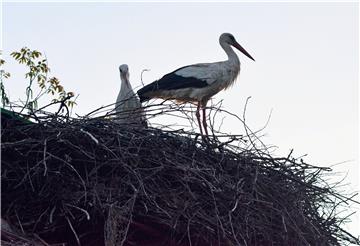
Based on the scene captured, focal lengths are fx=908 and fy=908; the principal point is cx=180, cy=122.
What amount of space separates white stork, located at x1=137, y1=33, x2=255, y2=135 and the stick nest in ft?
6.17

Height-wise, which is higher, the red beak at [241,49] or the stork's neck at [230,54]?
the red beak at [241,49]

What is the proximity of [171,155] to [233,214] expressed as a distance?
1.60 feet

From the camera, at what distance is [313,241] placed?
16.0 ft

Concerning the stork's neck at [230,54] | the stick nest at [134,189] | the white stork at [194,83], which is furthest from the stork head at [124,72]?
the stick nest at [134,189]

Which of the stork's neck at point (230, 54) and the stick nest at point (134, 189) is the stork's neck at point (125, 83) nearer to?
the stork's neck at point (230, 54)

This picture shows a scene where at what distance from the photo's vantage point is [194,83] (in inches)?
277

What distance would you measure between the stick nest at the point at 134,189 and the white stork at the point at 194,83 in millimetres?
1882

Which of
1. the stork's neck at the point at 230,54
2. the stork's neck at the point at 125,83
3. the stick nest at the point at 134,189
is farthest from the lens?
the stork's neck at the point at 230,54

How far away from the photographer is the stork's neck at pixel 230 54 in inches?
298

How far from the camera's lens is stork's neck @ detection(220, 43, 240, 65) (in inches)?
298

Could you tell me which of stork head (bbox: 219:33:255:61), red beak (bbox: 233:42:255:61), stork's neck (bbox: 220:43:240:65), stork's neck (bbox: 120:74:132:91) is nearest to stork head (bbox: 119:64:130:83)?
stork's neck (bbox: 120:74:132:91)

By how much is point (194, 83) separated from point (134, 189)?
109 inches

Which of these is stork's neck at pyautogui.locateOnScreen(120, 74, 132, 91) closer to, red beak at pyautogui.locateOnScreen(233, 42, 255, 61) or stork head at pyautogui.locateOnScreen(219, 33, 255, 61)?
stork head at pyautogui.locateOnScreen(219, 33, 255, 61)

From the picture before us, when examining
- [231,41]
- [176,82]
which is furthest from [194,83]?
[231,41]
